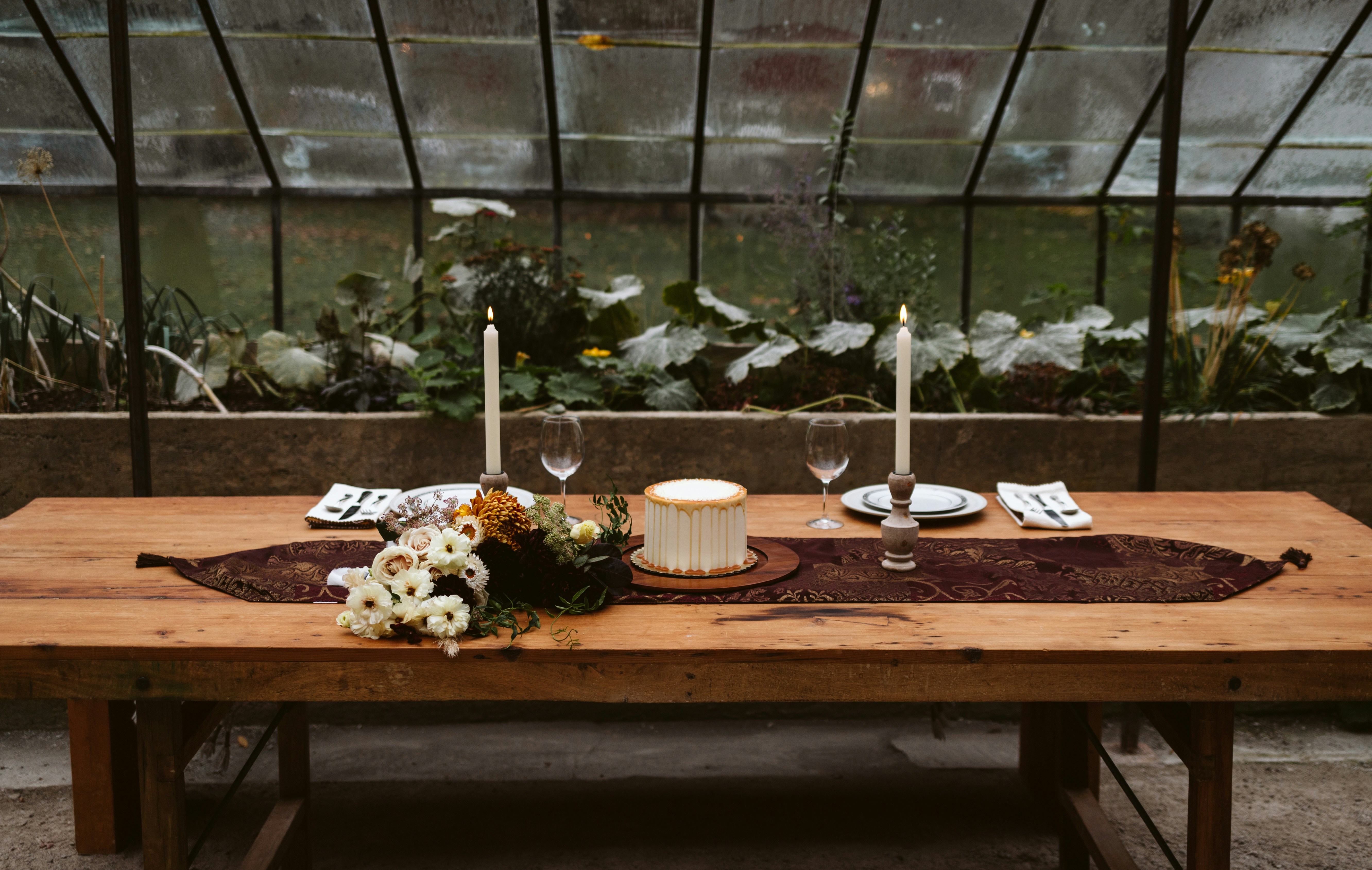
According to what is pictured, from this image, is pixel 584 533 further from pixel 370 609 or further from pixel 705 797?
pixel 705 797

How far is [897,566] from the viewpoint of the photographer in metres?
1.43

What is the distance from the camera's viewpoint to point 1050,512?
173 cm

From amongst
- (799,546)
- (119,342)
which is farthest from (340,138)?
(799,546)

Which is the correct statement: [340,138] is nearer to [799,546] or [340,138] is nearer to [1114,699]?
[799,546]

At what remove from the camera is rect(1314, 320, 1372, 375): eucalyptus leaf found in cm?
307

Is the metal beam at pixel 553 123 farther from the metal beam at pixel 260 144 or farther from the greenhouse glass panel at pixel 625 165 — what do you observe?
the metal beam at pixel 260 144

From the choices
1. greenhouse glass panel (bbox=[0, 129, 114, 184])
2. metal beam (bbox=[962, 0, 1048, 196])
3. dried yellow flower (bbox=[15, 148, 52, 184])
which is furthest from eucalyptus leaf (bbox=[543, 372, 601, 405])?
greenhouse glass panel (bbox=[0, 129, 114, 184])

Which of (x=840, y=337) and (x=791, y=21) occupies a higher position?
(x=791, y=21)

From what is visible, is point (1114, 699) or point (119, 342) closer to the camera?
point (1114, 699)

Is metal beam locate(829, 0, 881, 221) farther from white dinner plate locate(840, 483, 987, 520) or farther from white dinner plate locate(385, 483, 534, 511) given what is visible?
white dinner plate locate(385, 483, 534, 511)

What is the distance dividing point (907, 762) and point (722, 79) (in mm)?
2929

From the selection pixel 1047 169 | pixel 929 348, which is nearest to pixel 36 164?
pixel 929 348

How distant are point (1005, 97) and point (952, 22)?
0.44 metres

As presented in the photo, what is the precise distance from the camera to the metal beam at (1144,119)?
3703mm
